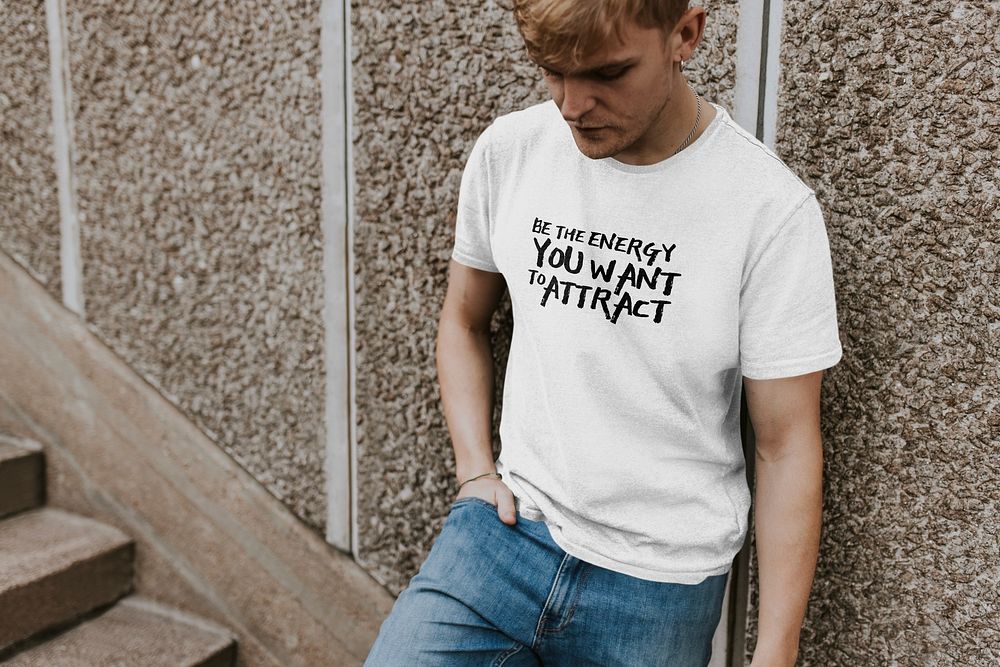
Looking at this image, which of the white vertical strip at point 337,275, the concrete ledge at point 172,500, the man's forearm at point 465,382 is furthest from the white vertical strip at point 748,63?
the concrete ledge at point 172,500

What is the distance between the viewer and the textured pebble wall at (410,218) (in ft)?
7.20

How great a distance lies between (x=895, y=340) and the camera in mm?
1797

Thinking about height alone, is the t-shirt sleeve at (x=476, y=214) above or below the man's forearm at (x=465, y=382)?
above

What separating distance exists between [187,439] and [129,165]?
0.86 m

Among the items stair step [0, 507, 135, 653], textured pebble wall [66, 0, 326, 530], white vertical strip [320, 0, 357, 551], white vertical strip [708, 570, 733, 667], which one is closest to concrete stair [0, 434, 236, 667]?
stair step [0, 507, 135, 653]

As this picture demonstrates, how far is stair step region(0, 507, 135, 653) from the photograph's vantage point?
2689mm

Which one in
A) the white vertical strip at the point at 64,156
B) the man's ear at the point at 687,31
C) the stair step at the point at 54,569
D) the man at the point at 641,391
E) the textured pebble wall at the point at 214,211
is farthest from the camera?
the white vertical strip at the point at 64,156

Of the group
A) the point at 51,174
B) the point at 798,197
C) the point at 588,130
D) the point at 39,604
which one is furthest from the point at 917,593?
the point at 51,174

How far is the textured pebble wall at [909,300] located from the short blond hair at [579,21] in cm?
50

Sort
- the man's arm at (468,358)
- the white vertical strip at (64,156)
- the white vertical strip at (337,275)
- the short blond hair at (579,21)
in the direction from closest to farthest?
the short blond hair at (579,21) < the man's arm at (468,358) < the white vertical strip at (337,275) < the white vertical strip at (64,156)

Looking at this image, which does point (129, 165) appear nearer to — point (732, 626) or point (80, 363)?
point (80, 363)

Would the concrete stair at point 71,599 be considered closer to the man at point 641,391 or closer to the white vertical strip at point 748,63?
the man at point 641,391

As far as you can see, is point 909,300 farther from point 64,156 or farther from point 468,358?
point 64,156

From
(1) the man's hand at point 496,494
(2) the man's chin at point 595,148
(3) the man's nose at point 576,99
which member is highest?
(3) the man's nose at point 576,99
